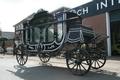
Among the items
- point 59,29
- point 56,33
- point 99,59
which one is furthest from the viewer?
point 56,33

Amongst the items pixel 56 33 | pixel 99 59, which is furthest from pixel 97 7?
pixel 99 59

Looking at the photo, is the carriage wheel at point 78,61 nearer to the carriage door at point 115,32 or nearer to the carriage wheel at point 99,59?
the carriage wheel at point 99,59

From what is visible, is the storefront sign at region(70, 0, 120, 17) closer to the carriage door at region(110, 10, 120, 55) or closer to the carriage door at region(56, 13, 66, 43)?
the carriage door at region(110, 10, 120, 55)

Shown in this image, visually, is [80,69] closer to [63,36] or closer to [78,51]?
[78,51]

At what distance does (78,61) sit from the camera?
417 inches

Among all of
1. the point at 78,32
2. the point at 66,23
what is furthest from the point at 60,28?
the point at 78,32

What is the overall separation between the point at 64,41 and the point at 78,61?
4.72ft

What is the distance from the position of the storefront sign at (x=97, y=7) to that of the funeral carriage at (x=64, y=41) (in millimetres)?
7866

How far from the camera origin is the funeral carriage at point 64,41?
10.7 meters

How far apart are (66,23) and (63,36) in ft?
1.96

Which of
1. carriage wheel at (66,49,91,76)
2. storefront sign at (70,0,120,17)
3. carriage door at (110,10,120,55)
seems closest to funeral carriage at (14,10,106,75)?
carriage wheel at (66,49,91,76)

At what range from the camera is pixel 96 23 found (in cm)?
2241

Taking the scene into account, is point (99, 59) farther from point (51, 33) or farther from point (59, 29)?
point (51, 33)

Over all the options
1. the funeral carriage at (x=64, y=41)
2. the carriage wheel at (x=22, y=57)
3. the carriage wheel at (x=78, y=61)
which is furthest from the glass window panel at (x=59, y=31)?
the carriage wheel at (x=22, y=57)
